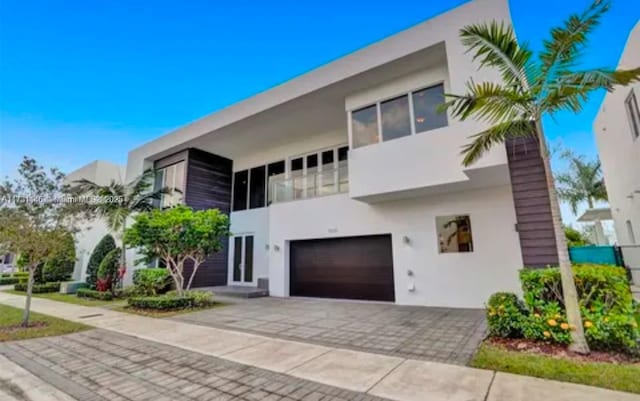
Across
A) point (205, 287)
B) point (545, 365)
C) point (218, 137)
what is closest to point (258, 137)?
point (218, 137)

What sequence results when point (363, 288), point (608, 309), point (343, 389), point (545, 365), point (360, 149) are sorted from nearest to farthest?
point (343, 389)
point (545, 365)
point (608, 309)
point (360, 149)
point (363, 288)

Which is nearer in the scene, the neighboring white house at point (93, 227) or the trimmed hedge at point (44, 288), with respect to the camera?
the trimmed hedge at point (44, 288)

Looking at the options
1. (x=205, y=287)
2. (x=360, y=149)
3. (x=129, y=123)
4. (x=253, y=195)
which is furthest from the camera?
(x=129, y=123)

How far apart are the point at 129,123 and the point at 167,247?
13.3m

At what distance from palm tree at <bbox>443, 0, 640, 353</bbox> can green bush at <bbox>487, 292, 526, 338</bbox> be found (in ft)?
2.41

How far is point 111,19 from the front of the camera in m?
11.1

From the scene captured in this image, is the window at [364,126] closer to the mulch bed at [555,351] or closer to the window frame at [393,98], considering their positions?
the window frame at [393,98]

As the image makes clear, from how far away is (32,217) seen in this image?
24.3 ft

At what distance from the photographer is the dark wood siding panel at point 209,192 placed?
14158 millimetres

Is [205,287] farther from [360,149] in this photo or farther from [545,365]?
[545,365]

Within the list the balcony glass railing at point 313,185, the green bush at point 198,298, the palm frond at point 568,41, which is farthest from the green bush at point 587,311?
the green bush at point 198,298

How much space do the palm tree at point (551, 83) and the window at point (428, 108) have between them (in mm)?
3071

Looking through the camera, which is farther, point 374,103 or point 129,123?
point 129,123

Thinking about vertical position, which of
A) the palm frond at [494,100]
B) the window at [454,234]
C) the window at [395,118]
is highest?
the window at [395,118]
